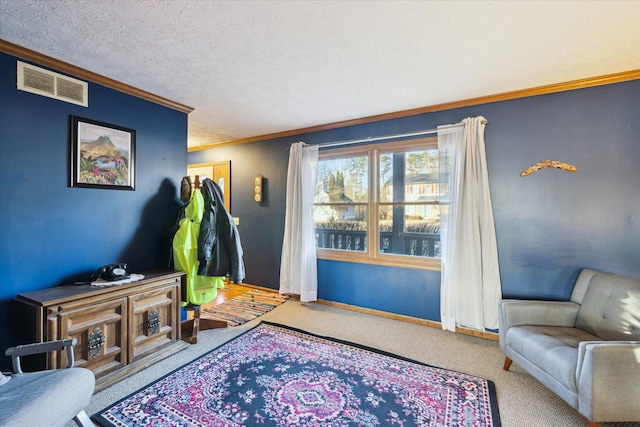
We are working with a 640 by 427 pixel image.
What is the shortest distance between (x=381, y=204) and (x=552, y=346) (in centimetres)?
200

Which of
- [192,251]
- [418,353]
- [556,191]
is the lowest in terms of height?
[418,353]

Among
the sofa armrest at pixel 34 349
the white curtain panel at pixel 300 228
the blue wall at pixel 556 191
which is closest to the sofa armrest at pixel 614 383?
the blue wall at pixel 556 191

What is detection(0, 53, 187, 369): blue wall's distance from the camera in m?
1.87

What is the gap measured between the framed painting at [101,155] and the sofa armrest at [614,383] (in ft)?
11.7

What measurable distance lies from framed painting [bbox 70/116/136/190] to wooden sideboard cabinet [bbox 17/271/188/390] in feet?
2.81

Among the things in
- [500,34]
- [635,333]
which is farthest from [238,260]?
[635,333]

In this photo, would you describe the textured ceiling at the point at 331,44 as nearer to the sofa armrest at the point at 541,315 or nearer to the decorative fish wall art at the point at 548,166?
the decorative fish wall art at the point at 548,166

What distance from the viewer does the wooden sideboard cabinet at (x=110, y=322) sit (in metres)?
1.73

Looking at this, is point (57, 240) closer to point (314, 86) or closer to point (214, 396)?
point (214, 396)

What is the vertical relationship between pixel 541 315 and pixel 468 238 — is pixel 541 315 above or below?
below

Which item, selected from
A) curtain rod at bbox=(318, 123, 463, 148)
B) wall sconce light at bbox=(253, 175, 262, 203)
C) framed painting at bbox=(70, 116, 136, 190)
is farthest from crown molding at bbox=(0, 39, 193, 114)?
curtain rod at bbox=(318, 123, 463, 148)

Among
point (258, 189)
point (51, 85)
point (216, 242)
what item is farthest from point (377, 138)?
point (51, 85)

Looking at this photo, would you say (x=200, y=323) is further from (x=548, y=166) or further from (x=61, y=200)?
(x=548, y=166)

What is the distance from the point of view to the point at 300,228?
3668 mm
